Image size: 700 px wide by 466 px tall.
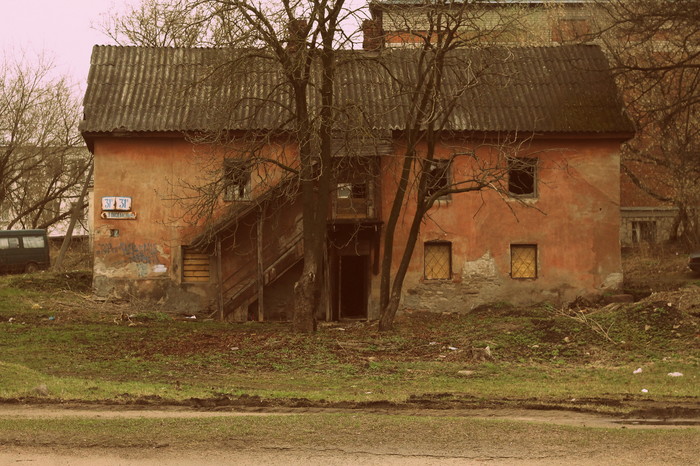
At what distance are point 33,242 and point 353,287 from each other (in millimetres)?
16504

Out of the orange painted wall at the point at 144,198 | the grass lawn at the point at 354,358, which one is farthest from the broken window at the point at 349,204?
the orange painted wall at the point at 144,198

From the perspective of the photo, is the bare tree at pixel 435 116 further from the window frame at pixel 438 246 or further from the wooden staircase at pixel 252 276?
the wooden staircase at pixel 252 276

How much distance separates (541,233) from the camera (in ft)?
94.7

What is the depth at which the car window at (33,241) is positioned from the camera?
4016 cm

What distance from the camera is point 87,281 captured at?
31641 mm

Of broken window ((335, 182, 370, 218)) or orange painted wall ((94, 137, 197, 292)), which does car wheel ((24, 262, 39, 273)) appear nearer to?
orange painted wall ((94, 137, 197, 292))

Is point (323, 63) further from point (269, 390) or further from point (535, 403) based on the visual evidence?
point (535, 403)

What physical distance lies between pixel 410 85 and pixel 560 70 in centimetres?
857

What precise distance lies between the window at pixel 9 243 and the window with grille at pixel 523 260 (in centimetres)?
2153

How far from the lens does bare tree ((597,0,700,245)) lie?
25406mm

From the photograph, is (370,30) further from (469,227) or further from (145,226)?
(145,226)

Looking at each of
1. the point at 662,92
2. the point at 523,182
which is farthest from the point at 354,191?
the point at 662,92

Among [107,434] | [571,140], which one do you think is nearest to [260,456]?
[107,434]

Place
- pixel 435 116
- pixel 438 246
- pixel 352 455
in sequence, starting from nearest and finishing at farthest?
pixel 352 455 < pixel 435 116 < pixel 438 246
